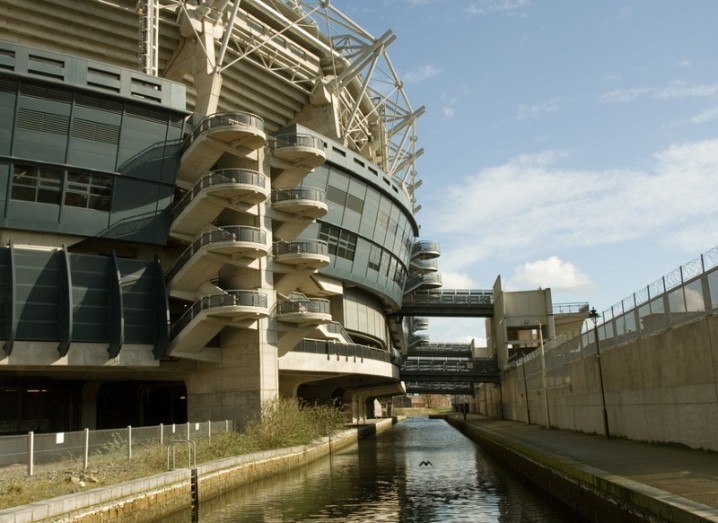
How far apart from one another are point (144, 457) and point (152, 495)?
379 cm

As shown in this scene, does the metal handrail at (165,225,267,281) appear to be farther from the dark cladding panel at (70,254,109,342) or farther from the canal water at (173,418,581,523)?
the canal water at (173,418,581,523)

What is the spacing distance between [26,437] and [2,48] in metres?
24.4

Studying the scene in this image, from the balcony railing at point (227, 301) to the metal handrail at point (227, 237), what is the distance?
2729 mm

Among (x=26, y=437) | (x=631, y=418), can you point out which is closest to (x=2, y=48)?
(x=26, y=437)

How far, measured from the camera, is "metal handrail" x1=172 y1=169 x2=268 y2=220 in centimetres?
3944

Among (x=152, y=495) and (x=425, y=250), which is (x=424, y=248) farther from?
(x=152, y=495)

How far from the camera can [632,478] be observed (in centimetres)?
1552

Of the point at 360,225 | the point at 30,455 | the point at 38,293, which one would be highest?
the point at 360,225

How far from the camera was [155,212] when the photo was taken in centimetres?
4103

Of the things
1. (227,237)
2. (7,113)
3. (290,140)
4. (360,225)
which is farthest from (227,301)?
(360,225)

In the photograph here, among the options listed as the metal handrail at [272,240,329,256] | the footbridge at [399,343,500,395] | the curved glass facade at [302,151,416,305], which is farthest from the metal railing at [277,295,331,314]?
the footbridge at [399,343,500,395]

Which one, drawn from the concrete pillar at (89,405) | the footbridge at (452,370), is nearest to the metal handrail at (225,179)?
the concrete pillar at (89,405)

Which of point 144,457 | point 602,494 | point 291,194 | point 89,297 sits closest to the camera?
point 602,494

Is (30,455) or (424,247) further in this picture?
(424,247)
